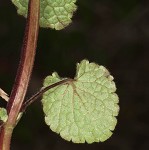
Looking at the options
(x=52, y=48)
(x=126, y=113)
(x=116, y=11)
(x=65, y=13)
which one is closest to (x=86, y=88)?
(x=65, y=13)

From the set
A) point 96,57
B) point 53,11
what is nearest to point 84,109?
point 53,11

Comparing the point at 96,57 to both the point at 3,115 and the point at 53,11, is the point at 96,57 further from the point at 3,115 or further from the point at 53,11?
the point at 3,115

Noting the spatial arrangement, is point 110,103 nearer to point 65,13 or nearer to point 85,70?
point 85,70

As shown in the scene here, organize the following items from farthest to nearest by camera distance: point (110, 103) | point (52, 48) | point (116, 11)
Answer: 1. point (116, 11)
2. point (52, 48)
3. point (110, 103)

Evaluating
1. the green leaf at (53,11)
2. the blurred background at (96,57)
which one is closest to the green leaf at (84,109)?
the green leaf at (53,11)

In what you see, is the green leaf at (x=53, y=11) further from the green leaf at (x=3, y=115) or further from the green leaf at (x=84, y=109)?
the green leaf at (x=3, y=115)
